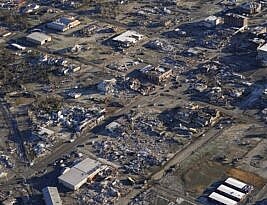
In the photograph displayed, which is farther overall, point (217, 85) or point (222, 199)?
point (217, 85)

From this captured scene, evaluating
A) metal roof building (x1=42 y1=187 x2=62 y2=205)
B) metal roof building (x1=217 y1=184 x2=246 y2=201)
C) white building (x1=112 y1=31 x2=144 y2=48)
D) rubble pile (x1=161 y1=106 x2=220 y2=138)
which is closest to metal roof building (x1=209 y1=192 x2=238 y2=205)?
metal roof building (x1=217 y1=184 x2=246 y2=201)

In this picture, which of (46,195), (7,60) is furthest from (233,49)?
(46,195)

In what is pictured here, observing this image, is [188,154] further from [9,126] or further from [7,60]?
[7,60]

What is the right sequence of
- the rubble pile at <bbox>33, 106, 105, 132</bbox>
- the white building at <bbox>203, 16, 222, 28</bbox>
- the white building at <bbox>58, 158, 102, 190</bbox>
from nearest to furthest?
1. the white building at <bbox>58, 158, 102, 190</bbox>
2. the rubble pile at <bbox>33, 106, 105, 132</bbox>
3. the white building at <bbox>203, 16, 222, 28</bbox>

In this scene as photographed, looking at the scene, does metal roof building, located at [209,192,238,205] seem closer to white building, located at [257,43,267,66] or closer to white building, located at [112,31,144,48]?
white building, located at [257,43,267,66]

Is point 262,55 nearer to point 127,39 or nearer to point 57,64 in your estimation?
point 127,39

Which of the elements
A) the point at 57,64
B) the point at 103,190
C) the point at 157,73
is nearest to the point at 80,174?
the point at 103,190

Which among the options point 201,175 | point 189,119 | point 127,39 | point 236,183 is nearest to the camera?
point 236,183
